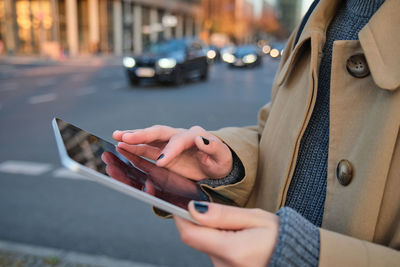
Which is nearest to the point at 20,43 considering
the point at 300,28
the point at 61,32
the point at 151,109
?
the point at 61,32

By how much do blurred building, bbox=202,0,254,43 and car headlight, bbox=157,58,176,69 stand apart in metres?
48.1

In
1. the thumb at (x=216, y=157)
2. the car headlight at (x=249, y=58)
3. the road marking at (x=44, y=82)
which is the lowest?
the car headlight at (x=249, y=58)

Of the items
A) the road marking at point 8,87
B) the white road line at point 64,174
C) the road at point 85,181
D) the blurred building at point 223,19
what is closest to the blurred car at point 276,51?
the road at point 85,181

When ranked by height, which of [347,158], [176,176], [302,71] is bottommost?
[176,176]

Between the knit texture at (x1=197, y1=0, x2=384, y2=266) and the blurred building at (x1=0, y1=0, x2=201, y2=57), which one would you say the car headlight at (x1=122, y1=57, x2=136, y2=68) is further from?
the blurred building at (x1=0, y1=0, x2=201, y2=57)

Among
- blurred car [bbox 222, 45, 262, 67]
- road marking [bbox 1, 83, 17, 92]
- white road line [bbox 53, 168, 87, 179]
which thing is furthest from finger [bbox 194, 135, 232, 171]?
blurred car [bbox 222, 45, 262, 67]

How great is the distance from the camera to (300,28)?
4.50ft

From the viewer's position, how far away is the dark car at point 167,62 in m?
13.7

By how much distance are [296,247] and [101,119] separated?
7.57m

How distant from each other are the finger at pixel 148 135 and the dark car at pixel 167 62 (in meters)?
12.6

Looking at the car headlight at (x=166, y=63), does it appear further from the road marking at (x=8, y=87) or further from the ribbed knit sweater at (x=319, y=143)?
the ribbed knit sweater at (x=319, y=143)

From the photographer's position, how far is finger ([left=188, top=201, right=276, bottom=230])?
77cm

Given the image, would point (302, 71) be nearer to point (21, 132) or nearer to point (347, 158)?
point (347, 158)

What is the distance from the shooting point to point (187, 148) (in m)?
1.17
